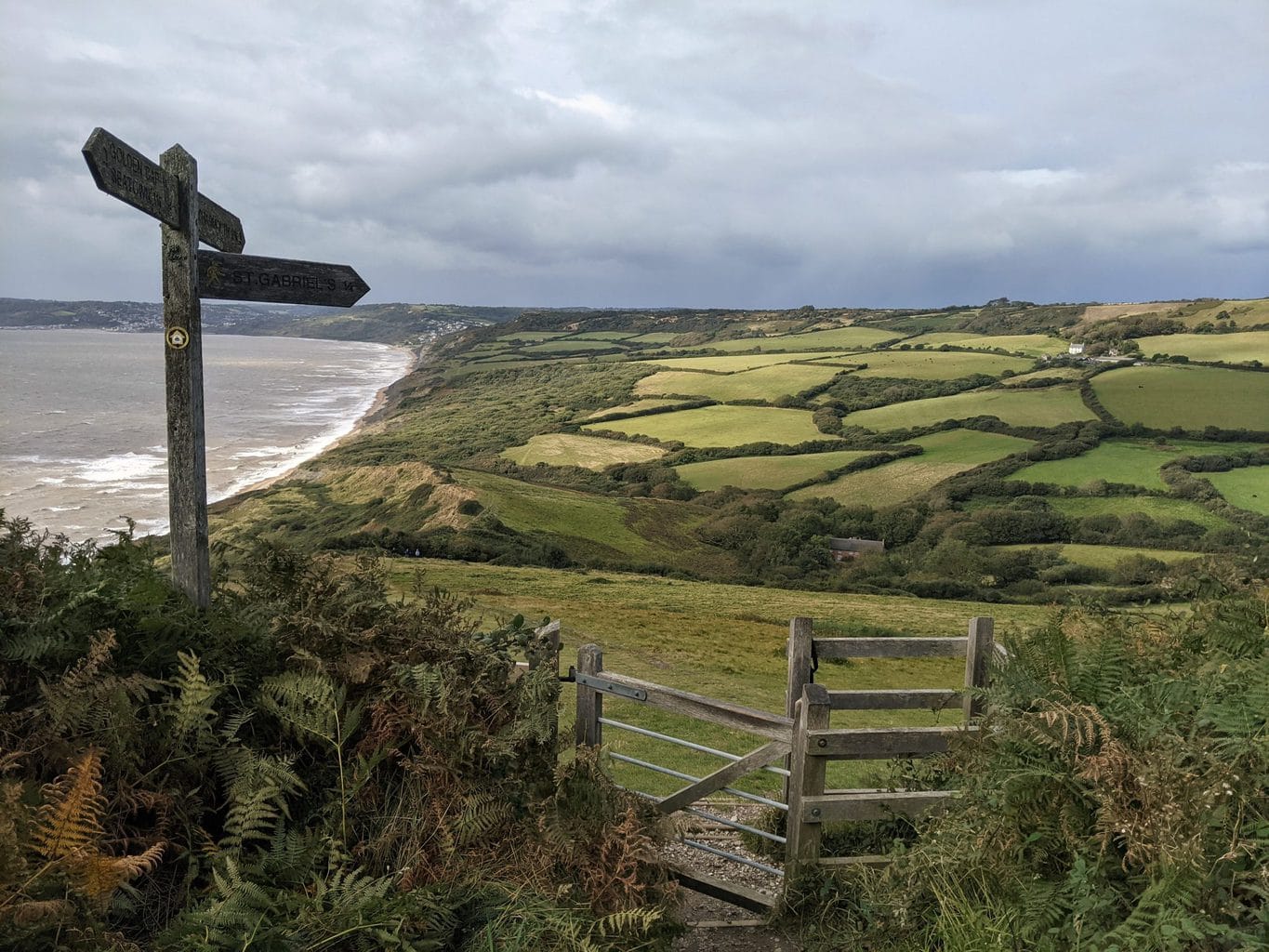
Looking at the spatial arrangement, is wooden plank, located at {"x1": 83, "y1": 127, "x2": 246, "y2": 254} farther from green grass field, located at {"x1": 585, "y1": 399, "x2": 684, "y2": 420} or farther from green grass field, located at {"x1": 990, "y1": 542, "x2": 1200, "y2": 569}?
green grass field, located at {"x1": 585, "y1": 399, "x2": 684, "y2": 420}

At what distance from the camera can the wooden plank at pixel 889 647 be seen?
6172 mm

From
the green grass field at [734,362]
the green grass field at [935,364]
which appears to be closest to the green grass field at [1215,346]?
the green grass field at [935,364]

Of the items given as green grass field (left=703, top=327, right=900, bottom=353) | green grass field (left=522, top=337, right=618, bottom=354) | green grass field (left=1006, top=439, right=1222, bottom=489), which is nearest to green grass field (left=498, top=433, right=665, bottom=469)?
green grass field (left=1006, top=439, right=1222, bottom=489)

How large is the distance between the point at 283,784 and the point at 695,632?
19.5m

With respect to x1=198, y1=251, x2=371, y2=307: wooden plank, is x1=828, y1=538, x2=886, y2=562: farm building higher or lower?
lower

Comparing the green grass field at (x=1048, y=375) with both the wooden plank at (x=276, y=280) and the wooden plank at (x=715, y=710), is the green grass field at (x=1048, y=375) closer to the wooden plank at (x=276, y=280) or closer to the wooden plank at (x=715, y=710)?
the wooden plank at (x=715, y=710)

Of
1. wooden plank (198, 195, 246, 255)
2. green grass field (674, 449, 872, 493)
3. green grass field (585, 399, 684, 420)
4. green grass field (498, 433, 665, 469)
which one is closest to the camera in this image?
wooden plank (198, 195, 246, 255)

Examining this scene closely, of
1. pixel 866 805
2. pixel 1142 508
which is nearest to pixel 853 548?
pixel 1142 508

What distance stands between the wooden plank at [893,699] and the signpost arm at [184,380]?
418 centimetres

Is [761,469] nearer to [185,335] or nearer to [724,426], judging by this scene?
[724,426]

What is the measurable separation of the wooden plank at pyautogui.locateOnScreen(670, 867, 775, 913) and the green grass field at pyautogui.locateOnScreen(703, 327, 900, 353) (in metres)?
122

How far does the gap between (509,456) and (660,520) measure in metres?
26.3

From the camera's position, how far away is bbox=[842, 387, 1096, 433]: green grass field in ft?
253

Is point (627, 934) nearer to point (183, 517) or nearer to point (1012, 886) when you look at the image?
point (1012, 886)
